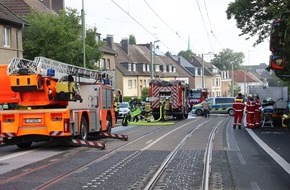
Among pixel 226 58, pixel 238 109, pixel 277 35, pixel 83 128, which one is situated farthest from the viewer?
pixel 226 58

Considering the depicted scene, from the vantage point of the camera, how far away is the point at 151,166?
11.1 m

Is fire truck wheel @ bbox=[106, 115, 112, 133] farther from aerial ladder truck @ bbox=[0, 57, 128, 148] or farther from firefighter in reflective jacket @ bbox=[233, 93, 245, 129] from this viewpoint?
firefighter in reflective jacket @ bbox=[233, 93, 245, 129]

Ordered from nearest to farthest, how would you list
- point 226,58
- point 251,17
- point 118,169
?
1. point 118,169
2. point 251,17
3. point 226,58

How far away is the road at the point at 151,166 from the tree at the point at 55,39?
70.2ft

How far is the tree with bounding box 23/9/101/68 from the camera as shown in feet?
122

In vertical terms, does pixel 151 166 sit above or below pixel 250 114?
below

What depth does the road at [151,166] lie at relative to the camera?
29.3ft

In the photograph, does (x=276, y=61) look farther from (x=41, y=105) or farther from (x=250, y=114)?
(x=250, y=114)

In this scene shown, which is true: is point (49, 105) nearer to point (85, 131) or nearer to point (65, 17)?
A: point (85, 131)

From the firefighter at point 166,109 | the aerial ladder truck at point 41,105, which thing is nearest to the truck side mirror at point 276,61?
the aerial ladder truck at point 41,105

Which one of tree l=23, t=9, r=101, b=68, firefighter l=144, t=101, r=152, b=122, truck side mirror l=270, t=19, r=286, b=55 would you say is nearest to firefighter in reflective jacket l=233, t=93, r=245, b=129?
firefighter l=144, t=101, r=152, b=122

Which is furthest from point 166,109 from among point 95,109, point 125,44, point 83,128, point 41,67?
point 125,44

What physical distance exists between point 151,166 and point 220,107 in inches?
1452

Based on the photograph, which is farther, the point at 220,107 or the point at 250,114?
the point at 220,107
